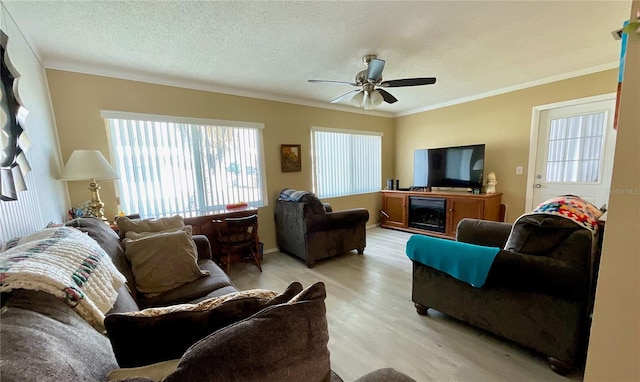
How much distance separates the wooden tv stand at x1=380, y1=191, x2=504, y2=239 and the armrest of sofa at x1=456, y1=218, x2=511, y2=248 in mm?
1539

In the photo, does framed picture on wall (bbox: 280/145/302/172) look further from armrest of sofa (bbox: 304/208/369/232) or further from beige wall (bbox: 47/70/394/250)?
armrest of sofa (bbox: 304/208/369/232)

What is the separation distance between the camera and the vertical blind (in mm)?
3088

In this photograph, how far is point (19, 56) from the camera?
1736 millimetres

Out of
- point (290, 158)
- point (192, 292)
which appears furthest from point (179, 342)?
point (290, 158)

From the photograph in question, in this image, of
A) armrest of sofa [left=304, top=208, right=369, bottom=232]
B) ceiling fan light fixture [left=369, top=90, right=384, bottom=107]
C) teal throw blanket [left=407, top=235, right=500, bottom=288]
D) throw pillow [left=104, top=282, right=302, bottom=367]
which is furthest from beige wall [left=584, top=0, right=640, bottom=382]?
armrest of sofa [left=304, top=208, right=369, bottom=232]

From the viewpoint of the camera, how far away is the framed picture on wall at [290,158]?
3889mm

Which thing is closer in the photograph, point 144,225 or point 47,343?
point 47,343

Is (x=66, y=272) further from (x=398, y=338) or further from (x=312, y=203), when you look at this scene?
(x=312, y=203)

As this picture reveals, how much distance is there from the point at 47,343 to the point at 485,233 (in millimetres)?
2762

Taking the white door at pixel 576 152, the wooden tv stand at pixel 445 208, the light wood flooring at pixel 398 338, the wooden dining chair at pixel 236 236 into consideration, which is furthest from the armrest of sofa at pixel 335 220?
the white door at pixel 576 152

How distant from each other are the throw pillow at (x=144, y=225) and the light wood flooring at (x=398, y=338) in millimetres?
1053

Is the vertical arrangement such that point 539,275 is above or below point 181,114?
below

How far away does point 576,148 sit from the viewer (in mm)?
3240

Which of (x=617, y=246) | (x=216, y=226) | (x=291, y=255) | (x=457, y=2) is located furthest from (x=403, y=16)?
(x=291, y=255)
